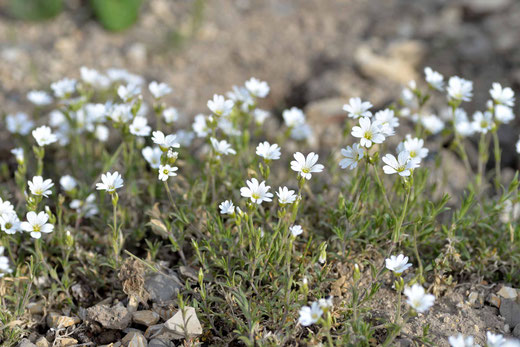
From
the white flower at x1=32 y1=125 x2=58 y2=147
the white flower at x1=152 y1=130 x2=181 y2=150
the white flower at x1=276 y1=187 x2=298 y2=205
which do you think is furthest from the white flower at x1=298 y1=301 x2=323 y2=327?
the white flower at x1=32 y1=125 x2=58 y2=147

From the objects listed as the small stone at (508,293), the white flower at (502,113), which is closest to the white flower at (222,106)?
the white flower at (502,113)

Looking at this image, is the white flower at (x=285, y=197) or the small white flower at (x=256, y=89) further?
the small white flower at (x=256, y=89)

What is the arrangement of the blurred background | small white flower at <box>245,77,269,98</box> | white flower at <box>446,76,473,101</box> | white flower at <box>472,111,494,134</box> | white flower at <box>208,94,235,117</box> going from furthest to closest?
the blurred background < small white flower at <box>245,77,269,98</box> < white flower at <box>472,111,494,134</box> < white flower at <box>446,76,473,101</box> < white flower at <box>208,94,235,117</box>

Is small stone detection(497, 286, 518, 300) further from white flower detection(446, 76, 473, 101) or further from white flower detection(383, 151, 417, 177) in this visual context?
white flower detection(446, 76, 473, 101)

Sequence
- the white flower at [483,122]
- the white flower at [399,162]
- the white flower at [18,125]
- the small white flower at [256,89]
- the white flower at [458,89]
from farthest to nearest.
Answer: the white flower at [18,125] < the small white flower at [256,89] < the white flower at [483,122] < the white flower at [458,89] < the white flower at [399,162]

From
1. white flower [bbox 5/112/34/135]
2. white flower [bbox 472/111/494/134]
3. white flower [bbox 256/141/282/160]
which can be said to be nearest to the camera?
white flower [bbox 256/141/282/160]

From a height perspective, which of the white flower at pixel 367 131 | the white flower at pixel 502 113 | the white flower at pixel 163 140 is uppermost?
the white flower at pixel 367 131

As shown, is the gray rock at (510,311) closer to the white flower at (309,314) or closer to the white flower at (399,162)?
the white flower at (399,162)

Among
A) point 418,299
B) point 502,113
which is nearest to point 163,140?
point 418,299
